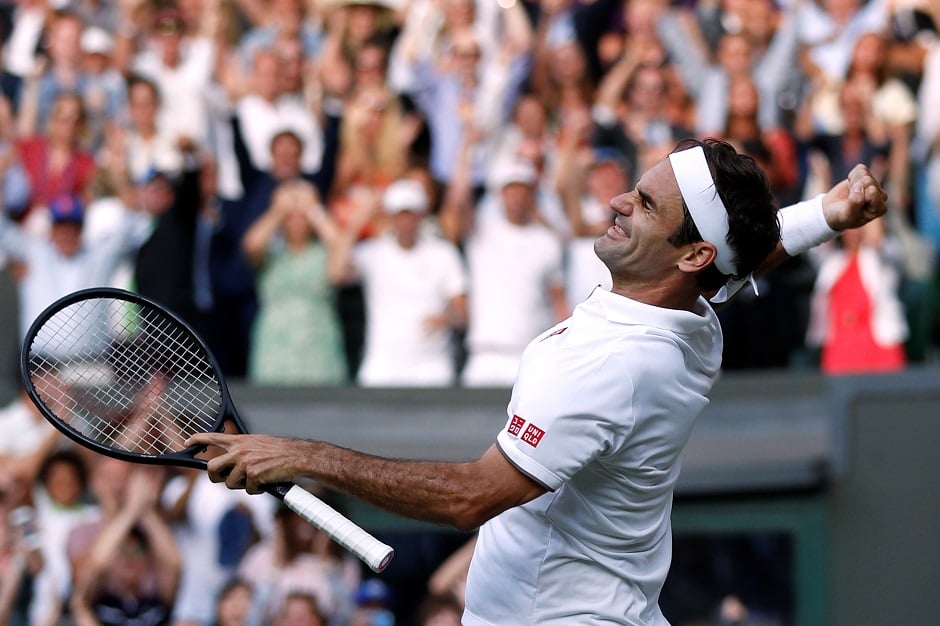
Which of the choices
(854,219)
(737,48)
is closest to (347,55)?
(737,48)

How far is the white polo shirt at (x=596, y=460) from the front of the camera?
138 inches

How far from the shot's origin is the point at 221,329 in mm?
8367

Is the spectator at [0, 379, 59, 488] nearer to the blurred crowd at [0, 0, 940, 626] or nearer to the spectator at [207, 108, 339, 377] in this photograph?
the blurred crowd at [0, 0, 940, 626]

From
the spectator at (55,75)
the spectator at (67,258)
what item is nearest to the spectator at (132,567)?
the spectator at (67,258)

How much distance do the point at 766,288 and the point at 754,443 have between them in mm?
799

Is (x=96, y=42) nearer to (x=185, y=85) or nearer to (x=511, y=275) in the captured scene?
(x=185, y=85)

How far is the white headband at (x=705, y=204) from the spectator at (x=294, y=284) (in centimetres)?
465

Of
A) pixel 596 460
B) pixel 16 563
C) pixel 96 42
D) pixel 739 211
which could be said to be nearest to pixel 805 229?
pixel 739 211

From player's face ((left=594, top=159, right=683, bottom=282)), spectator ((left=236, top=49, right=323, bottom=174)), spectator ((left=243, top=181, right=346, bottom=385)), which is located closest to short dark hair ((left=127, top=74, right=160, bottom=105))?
spectator ((left=236, top=49, right=323, bottom=174))

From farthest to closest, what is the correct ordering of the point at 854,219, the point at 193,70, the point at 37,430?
the point at 193,70 < the point at 37,430 < the point at 854,219

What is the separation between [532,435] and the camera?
348cm

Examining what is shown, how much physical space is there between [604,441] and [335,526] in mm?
635

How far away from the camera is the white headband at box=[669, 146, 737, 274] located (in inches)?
143

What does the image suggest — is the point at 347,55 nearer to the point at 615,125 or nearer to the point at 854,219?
the point at 615,125
